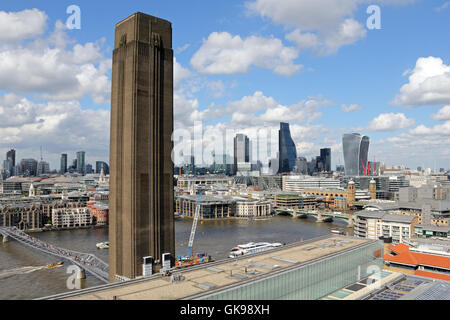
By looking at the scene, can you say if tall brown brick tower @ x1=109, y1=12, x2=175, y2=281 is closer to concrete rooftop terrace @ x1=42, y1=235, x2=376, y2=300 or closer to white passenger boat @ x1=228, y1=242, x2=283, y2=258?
concrete rooftop terrace @ x1=42, y1=235, x2=376, y2=300

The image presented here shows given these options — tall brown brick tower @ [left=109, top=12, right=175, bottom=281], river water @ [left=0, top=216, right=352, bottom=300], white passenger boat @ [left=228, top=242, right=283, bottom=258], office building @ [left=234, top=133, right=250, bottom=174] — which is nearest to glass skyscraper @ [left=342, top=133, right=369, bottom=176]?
office building @ [left=234, top=133, right=250, bottom=174]

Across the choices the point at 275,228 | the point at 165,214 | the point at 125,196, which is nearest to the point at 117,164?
the point at 125,196

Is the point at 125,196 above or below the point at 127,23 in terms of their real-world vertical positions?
below

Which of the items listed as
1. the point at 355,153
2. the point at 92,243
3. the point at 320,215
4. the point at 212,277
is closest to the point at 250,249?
the point at 92,243

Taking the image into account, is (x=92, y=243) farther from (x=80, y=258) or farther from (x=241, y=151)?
(x=241, y=151)

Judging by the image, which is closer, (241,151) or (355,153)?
(355,153)
